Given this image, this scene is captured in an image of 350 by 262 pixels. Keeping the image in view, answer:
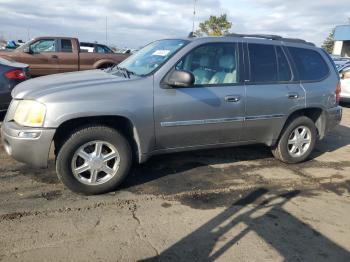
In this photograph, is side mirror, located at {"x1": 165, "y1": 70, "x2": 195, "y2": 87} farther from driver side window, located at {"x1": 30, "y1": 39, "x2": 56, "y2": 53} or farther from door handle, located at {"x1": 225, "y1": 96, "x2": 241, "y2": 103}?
driver side window, located at {"x1": 30, "y1": 39, "x2": 56, "y2": 53}

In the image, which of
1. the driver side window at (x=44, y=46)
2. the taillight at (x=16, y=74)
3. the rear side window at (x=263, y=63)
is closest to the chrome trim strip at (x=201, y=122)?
the rear side window at (x=263, y=63)

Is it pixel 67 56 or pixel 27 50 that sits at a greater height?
pixel 27 50

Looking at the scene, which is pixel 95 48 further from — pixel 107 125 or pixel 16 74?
pixel 107 125

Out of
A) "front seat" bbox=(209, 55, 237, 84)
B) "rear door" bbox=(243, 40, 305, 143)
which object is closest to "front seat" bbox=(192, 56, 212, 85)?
"front seat" bbox=(209, 55, 237, 84)

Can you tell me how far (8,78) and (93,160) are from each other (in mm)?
3905

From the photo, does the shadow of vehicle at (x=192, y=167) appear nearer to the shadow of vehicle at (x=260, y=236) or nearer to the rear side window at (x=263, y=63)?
the shadow of vehicle at (x=260, y=236)

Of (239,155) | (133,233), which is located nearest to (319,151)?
(239,155)

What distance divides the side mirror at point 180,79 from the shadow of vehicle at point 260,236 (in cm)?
148

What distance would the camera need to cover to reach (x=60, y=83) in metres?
4.45

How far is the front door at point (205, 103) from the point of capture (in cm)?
466

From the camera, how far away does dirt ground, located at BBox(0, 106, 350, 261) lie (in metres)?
3.38

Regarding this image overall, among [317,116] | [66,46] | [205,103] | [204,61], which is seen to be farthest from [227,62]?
[66,46]

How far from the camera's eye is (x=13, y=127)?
166 inches

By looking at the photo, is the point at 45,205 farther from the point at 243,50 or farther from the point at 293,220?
the point at 243,50
